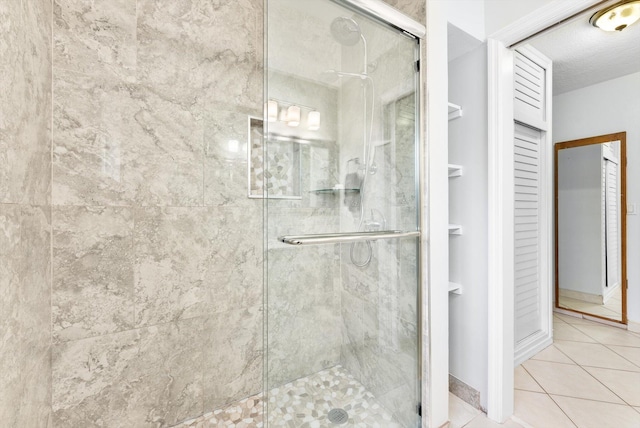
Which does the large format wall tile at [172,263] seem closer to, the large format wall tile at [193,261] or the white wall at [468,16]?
the large format wall tile at [193,261]

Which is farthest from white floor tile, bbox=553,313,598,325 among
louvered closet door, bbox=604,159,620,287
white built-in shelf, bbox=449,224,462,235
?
white built-in shelf, bbox=449,224,462,235

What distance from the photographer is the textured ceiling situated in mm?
2176

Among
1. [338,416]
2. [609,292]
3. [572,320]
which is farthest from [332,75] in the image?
[609,292]

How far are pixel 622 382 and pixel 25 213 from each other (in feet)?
10.9

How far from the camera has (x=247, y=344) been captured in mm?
1594

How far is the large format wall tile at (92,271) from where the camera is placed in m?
1.16

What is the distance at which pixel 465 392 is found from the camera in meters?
1.71

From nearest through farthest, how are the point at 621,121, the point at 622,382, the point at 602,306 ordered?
the point at 622,382 → the point at 621,121 → the point at 602,306

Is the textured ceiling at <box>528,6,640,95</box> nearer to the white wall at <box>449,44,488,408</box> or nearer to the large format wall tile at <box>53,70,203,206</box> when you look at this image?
the white wall at <box>449,44,488,408</box>

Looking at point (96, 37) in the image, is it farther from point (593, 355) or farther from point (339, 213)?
point (593, 355)

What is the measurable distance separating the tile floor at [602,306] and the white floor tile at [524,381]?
1645 millimetres

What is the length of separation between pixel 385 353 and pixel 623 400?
1632 millimetres

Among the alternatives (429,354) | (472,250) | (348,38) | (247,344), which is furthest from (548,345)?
(348,38)

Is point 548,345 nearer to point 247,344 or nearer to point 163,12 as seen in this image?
point 247,344
